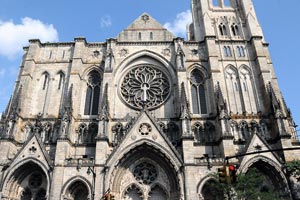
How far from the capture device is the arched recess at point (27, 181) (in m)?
21.5

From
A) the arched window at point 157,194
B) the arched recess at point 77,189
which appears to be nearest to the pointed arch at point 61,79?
the arched recess at point 77,189

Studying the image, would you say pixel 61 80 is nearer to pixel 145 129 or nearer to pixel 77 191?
pixel 145 129

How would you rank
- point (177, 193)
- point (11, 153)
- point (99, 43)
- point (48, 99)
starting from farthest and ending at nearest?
point (99, 43) → point (48, 99) → point (11, 153) → point (177, 193)

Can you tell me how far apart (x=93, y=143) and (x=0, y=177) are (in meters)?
7.46

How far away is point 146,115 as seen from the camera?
23.7 m

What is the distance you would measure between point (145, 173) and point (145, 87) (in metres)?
8.92

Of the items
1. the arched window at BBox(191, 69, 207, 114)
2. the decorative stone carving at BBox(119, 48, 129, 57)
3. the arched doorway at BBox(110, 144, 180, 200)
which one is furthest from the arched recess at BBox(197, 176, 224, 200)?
the decorative stone carving at BBox(119, 48, 129, 57)

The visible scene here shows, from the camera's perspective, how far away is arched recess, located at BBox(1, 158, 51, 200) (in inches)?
845

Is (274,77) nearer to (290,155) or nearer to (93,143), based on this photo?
(290,155)

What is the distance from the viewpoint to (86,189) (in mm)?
21578

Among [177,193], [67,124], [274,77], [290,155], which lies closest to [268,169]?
[290,155]

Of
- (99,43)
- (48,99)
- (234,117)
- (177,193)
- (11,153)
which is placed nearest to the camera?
(177,193)

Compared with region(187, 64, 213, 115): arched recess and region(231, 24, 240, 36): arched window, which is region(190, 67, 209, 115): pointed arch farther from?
region(231, 24, 240, 36): arched window

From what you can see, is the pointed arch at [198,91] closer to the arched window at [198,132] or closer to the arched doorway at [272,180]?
the arched window at [198,132]
